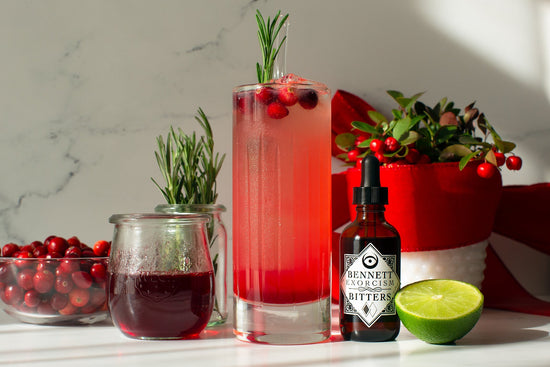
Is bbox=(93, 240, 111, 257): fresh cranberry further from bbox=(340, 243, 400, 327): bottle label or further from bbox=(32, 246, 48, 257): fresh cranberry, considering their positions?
bbox=(340, 243, 400, 327): bottle label

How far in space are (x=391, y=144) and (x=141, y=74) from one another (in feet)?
1.45

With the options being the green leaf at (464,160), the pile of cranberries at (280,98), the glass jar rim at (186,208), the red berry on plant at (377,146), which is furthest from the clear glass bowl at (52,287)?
the green leaf at (464,160)

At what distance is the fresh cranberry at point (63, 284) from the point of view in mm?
819

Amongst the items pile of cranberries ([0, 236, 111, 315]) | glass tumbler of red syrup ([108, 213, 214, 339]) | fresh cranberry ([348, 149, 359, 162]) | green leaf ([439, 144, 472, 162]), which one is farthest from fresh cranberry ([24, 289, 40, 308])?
green leaf ([439, 144, 472, 162])

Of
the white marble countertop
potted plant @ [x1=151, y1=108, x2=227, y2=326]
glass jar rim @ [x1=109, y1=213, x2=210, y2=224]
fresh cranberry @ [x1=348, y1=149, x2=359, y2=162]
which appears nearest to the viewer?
the white marble countertop

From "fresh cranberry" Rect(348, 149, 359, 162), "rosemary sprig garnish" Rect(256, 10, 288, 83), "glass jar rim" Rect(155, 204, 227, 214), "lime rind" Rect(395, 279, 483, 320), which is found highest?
"rosemary sprig garnish" Rect(256, 10, 288, 83)

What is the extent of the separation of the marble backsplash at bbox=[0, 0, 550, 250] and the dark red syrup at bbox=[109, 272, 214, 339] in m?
0.32

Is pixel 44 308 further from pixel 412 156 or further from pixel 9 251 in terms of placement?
pixel 412 156

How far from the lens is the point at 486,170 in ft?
2.95

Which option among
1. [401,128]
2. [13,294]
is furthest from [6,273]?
[401,128]

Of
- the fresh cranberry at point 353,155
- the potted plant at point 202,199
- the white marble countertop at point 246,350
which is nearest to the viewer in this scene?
the white marble countertop at point 246,350

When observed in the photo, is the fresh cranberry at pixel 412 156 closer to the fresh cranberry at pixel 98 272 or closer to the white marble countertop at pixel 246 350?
the white marble countertop at pixel 246 350

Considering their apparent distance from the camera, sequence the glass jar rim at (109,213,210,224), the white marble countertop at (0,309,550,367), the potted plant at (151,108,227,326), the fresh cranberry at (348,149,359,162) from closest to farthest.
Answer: the white marble countertop at (0,309,550,367)
the glass jar rim at (109,213,210,224)
the potted plant at (151,108,227,326)
the fresh cranberry at (348,149,359,162)

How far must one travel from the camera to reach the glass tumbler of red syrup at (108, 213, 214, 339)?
2.39ft
